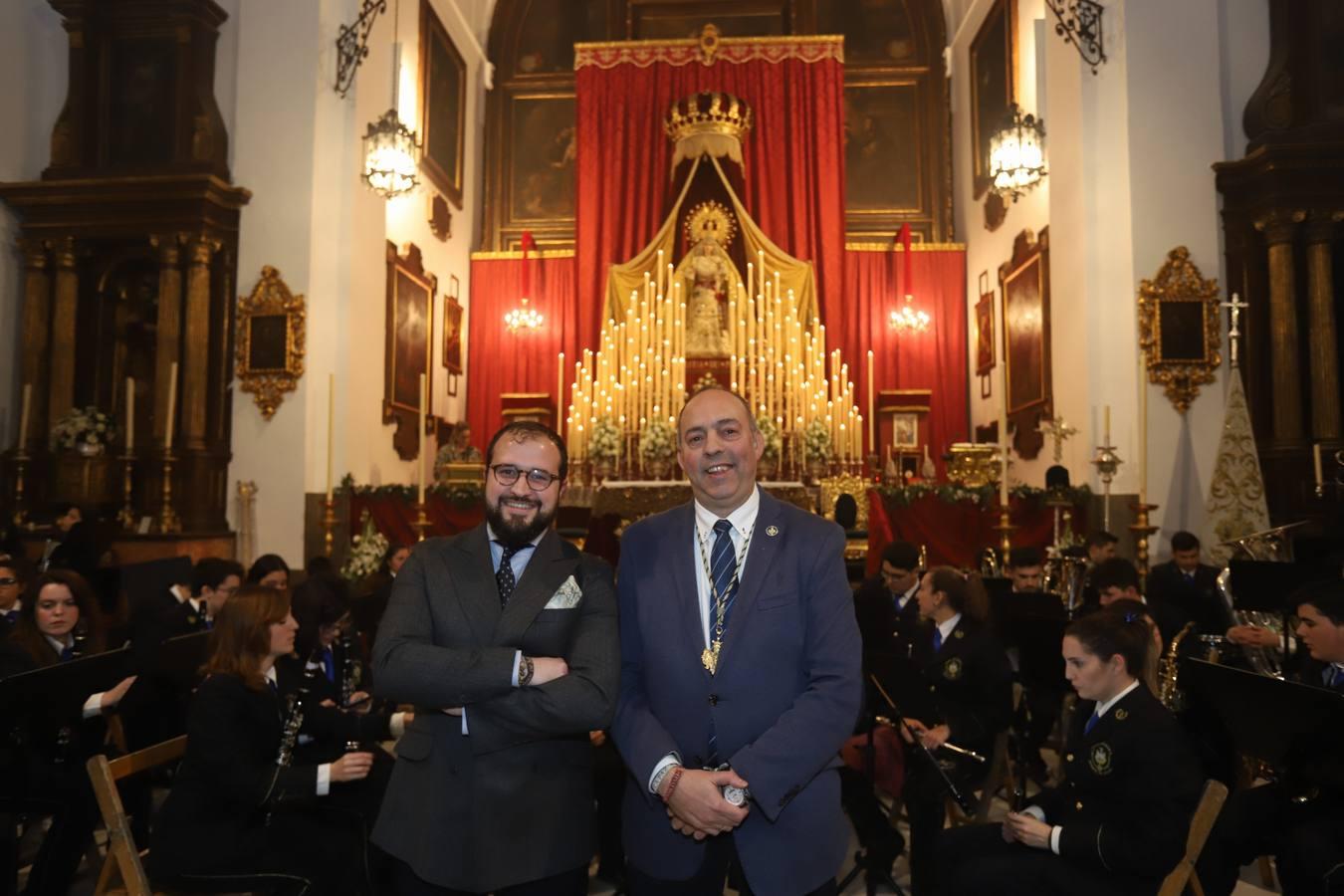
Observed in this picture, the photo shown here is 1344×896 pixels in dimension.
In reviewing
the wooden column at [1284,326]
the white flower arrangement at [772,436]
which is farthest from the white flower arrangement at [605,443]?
the wooden column at [1284,326]

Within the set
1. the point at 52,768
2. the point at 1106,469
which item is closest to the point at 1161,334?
the point at 1106,469

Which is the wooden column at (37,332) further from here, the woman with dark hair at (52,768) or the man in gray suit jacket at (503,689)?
the man in gray suit jacket at (503,689)

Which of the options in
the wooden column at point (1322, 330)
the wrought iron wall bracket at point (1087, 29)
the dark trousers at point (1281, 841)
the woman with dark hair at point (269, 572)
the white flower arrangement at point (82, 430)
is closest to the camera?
the dark trousers at point (1281, 841)

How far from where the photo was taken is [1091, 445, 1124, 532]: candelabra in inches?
329

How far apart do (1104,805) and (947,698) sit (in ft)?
4.82

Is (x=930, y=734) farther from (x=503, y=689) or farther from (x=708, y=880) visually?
(x=503, y=689)

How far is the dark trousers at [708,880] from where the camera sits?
2375 mm

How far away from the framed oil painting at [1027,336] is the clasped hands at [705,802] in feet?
30.9

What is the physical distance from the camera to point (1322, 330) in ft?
29.2

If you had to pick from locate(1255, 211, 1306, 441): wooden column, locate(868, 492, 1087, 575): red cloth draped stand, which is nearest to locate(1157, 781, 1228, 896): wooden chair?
locate(868, 492, 1087, 575): red cloth draped stand

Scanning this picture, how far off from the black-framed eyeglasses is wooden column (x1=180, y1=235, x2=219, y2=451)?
8707 millimetres

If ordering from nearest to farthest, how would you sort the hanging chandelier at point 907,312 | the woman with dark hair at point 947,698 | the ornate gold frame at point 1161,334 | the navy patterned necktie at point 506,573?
the navy patterned necktie at point 506,573 < the woman with dark hair at point 947,698 < the ornate gold frame at point 1161,334 < the hanging chandelier at point 907,312

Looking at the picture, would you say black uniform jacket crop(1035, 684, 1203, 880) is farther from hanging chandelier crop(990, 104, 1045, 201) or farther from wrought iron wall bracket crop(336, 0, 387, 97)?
wrought iron wall bracket crop(336, 0, 387, 97)

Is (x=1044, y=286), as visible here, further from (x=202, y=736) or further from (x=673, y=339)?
(x=202, y=736)
